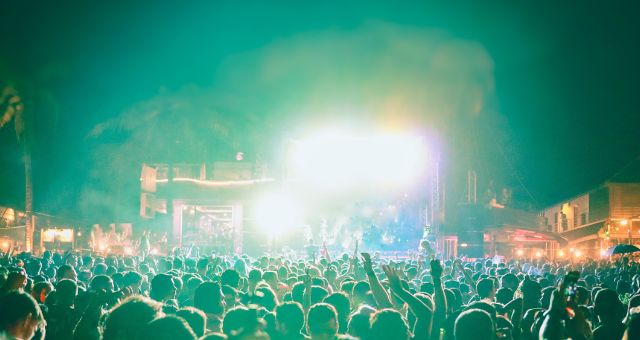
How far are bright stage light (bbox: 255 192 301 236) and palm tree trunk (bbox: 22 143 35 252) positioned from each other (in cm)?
1392

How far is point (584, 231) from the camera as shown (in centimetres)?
3744

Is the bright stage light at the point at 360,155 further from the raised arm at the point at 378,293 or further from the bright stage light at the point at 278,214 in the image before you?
the raised arm at the point at 378,293

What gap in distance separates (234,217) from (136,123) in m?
10.4

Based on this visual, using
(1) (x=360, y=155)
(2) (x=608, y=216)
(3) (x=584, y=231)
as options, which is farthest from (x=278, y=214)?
(3) (x=584, y=231)

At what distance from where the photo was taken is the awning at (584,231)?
3472cm

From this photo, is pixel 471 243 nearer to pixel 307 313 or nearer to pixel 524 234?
pixel 524 234

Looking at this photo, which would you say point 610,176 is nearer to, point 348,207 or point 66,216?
point 348,207

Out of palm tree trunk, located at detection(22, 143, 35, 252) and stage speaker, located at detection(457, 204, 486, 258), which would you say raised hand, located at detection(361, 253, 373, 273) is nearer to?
stage speaker, located at detection(457, 204, 486, 258)

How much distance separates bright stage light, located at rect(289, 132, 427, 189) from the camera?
1218 inches

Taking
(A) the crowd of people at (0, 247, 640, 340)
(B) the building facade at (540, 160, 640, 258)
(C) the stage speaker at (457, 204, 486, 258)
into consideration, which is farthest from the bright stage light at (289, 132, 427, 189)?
(A) the crowd of people at (0, 247, 640, 340)

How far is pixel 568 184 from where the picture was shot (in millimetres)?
41344

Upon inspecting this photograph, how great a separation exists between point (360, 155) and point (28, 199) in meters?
19.7

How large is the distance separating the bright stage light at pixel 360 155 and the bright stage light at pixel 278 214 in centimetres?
268

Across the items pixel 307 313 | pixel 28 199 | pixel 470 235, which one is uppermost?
pixel 28 199
